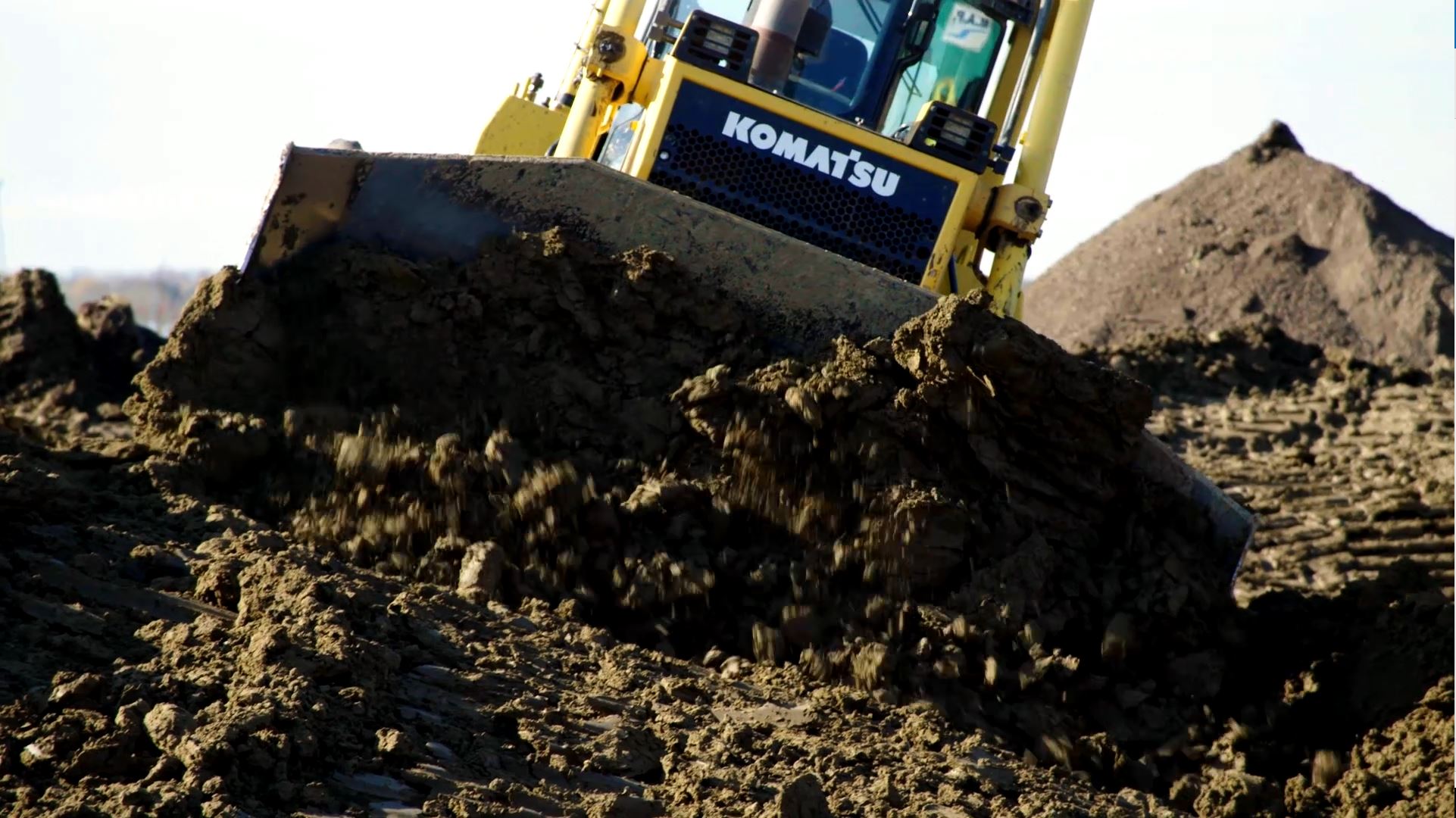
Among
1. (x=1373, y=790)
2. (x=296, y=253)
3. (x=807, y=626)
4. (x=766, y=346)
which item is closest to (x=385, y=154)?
(x=296, y=253)

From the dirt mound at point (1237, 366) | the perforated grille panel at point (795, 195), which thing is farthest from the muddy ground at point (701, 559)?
the dirt mound at point (1237, 366)

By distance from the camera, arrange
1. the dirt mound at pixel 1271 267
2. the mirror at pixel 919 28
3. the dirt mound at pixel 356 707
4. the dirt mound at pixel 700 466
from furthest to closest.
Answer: the dirt mound at pixel 1271 267
the mirror at pixel 919 28
the dirt mound at pixel 700 466
the dirt mound at pixel 356 707

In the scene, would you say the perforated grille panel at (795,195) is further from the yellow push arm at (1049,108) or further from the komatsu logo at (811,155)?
the yellow push arm at (1049,108)

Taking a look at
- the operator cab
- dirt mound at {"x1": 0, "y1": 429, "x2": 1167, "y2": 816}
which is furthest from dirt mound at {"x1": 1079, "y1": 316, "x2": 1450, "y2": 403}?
dirt mound at {"x1": 0, "y1": 429, "x2": 1167, "y2": 816}

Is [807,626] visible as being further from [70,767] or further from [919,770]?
[70,767]

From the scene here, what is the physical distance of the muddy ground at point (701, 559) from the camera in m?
3.73

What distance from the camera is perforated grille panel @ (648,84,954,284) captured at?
5.44 meters

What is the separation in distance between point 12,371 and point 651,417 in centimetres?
470

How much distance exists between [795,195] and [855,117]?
0.53 m

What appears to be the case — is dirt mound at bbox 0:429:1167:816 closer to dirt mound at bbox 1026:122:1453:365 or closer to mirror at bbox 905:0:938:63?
mirror at bbox 905:0:938:63

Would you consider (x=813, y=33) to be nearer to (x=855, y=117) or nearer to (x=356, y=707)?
(x=855, y=117)

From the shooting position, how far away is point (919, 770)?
3.77 metres

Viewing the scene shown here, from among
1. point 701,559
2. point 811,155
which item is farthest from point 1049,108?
point 701,559

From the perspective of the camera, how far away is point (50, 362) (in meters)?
8.16
